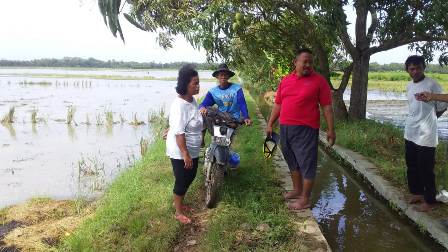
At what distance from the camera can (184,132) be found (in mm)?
4395

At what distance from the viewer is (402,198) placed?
5.61 meters

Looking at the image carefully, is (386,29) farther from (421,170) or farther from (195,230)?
(195,230)

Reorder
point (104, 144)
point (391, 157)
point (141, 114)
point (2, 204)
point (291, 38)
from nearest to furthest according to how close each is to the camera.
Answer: point (2, 204) → point (391, 157) → point (291, 38) → point (104, 144) → point (141, 114)

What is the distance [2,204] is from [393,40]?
29.3 feet

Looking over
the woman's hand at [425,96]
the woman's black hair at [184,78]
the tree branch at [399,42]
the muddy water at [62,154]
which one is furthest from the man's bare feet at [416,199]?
the muddy water at [62,154]

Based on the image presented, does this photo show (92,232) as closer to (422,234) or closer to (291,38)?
(422,234)

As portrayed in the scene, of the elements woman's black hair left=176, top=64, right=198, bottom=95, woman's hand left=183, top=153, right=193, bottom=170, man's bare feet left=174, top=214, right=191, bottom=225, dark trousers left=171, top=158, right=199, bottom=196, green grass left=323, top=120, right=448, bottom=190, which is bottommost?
man's bare feet left=174, top=214, right=191, bottom=225

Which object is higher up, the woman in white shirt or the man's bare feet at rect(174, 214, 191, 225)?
the woman in white shirt

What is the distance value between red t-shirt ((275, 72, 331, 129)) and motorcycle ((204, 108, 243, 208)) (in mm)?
624

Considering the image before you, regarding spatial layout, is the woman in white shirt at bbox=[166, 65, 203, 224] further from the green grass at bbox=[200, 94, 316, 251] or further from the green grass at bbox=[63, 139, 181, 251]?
the green grass at bbox=[200, 94, 316, 251]

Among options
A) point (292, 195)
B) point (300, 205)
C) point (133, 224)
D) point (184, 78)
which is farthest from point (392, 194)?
point (133, 224)

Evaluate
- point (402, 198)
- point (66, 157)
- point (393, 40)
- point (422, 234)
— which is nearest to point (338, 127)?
point (393, 40)

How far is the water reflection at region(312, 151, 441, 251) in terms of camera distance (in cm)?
467

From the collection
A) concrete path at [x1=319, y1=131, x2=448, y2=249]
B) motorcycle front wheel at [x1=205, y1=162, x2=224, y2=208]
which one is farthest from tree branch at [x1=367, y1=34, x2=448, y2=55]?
motorcycle front wheel at [x1=205, y1=162, x2=224, y2=208]
